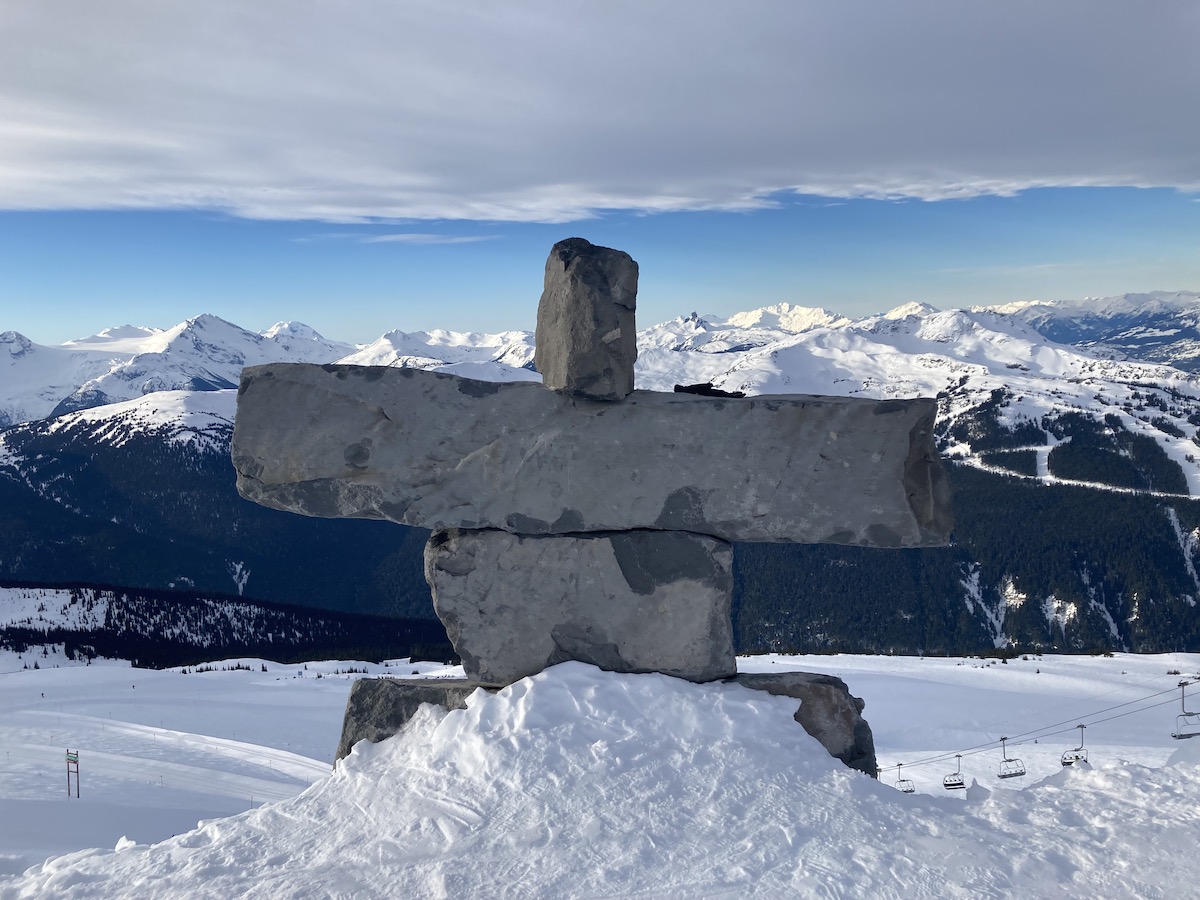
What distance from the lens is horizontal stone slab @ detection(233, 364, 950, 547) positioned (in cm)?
718

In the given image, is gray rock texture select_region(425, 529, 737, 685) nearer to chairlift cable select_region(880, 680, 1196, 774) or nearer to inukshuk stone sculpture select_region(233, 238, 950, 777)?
inukshuk stone sculpture select_region(233, 238, 950, 777)

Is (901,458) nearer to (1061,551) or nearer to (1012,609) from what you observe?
(1012,609)

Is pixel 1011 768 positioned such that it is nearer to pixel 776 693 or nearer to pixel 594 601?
pixel 776 693

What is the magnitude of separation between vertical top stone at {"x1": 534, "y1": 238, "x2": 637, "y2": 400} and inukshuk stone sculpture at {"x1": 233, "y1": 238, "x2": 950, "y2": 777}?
0.06ft

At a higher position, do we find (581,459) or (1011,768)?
(581,459)

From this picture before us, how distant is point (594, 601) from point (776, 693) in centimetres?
166

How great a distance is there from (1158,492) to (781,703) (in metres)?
152

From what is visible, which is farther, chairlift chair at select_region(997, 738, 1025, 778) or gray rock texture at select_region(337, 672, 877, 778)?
chairlift chair at select_region(997, 738, 1025, 778)

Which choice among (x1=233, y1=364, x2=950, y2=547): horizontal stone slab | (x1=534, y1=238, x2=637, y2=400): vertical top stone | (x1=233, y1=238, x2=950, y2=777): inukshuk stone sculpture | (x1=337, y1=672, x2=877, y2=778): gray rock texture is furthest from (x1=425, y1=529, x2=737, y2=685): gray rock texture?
(x1=534, y1=238, x2=637, y2=400): vertical top stone

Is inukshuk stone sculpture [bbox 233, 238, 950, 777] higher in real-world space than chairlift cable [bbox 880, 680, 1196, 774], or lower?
higher

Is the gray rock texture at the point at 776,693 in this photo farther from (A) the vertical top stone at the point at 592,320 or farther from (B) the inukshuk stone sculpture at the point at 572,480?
(A) the vertical top stone at the point at 592,320

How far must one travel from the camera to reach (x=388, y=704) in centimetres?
731

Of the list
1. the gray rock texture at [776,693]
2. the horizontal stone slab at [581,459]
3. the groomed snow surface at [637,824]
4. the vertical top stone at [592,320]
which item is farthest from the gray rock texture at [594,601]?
the vertical top stone at [592,320]

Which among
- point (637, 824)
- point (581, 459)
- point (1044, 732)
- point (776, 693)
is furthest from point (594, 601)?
point (1044, 732)
